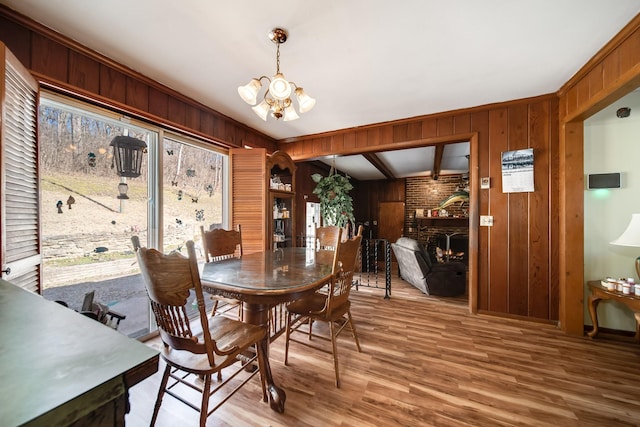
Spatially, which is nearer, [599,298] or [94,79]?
[94,79]

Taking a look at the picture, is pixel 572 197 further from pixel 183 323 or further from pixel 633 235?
pixel 183 323

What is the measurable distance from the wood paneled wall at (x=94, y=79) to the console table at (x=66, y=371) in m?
1.94

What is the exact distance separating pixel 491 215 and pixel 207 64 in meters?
3.35

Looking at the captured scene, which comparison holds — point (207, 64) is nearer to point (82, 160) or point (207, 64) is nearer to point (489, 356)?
point (82, 160)

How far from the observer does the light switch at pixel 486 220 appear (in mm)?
2742

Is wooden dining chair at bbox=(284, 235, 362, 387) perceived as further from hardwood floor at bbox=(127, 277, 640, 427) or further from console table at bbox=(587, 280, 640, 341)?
console table at bbox=(587, 280, 640, 341)

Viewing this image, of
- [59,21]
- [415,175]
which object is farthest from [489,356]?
[415,175]

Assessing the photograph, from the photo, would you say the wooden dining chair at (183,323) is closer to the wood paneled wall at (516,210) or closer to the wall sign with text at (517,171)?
the wood paneled wall at (516,210)

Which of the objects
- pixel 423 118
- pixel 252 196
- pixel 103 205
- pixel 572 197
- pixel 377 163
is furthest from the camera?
pixel 377 163

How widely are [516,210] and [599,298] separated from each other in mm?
1039

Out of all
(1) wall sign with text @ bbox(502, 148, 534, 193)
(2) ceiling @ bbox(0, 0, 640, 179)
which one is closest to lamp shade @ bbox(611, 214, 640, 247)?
(1) wall sign with text @ bbox(502, 148, 534, 193)

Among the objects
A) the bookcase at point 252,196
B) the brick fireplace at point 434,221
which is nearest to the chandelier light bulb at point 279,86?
the bookcase at point 252,196

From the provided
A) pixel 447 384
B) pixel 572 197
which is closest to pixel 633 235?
pixel 572 197

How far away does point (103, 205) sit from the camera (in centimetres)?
205
